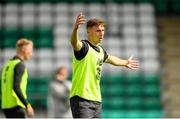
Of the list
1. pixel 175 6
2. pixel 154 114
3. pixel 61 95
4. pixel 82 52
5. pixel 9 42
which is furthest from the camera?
pixel 175 6

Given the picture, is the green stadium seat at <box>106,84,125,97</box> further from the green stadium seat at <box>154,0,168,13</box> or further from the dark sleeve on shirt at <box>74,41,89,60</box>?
the dark sleeve on shirt at <box>74,41,89,60</box>

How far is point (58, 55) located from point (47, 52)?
28cm

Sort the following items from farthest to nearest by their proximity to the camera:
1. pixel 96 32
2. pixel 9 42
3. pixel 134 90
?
pixel 9 42 < pixel 134 90 < pixel 96 32

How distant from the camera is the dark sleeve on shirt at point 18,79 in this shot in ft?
17.0

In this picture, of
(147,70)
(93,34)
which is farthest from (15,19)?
(93,34)

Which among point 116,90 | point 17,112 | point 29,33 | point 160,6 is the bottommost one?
point 116,90

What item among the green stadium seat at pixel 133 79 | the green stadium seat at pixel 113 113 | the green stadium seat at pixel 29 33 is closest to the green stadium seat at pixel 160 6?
the green stadium seat at pixel 133 79

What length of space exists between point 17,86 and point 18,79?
0.07m

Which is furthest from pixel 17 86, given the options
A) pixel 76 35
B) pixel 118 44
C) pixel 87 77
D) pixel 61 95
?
pixel 118 44

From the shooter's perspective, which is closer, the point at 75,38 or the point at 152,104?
the point at 75,38

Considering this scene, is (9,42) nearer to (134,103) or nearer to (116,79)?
(116,79)

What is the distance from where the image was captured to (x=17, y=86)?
205 inches

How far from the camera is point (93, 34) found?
4.57 m

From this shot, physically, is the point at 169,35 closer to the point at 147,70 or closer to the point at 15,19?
Answer: the point at 147,70
